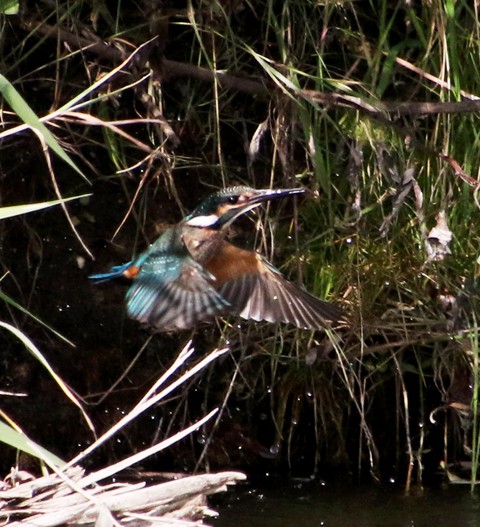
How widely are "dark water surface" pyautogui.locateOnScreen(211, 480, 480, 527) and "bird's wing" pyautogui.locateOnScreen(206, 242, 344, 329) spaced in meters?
0.54

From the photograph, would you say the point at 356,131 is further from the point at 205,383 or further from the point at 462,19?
the point at 205,383

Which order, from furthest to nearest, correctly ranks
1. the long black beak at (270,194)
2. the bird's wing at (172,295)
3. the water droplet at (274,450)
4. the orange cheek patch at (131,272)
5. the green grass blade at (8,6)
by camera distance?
the water droplet at (274,450) < the orange cheek patch at (131,272) < the long black beak at (270,194) < the bird's wing at (172,295) < the green grass blade at (8,6)

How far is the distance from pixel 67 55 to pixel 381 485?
1560 millimetres

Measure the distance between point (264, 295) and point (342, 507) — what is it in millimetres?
658

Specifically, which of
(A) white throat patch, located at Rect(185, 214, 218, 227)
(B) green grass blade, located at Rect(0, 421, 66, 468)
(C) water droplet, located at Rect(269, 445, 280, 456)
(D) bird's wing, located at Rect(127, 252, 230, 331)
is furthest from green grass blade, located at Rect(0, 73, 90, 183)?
(C) water droplet, located at Rect(269, 445, 280, 456)

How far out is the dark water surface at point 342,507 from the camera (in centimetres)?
332

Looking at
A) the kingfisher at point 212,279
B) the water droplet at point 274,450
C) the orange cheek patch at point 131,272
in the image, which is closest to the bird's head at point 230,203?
the kingfisher at point 212,279

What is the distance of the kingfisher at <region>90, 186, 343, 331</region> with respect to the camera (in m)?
3.16

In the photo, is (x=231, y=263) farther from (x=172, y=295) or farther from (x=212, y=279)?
(x=172, y=295)

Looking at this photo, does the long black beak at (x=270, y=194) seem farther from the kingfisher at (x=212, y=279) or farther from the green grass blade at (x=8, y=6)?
the green grass blade at (x=8, y=6)

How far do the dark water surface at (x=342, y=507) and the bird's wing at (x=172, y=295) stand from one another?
585 millimetres

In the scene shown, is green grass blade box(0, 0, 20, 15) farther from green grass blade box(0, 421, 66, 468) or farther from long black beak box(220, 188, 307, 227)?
green grass blade box(0, 421, 66, 468)

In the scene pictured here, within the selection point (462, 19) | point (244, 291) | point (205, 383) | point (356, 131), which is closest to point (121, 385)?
point (205, 383)

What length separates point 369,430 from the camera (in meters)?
3.60
